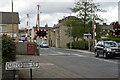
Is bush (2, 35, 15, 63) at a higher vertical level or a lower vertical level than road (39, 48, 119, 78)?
higher

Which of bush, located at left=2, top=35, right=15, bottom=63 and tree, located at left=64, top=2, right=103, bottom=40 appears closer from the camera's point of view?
bush, located at left=2, top=35, right=15, bottom=63

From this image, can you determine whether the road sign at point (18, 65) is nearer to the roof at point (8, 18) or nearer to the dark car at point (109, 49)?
the dark car at point (109, 49)

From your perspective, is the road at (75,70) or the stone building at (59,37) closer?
the road at (75,70)

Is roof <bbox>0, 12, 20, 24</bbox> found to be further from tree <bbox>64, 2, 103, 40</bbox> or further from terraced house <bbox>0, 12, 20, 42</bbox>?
tree <bbox>64, 2, 103, 40</bbox>

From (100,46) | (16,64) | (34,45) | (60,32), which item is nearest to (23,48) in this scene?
(34,45)

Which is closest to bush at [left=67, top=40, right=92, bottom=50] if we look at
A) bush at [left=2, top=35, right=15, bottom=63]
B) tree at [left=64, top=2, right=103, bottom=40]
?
tree at [left=64, top=2, right=103, bottom=40]

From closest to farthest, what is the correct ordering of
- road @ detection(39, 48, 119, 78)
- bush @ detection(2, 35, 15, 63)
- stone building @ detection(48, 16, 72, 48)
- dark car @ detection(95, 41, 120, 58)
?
bush @ detection(2, 35, 15, 63), road @ detection(39, 48, 119, 78), dark car @ detection(95, 41, 120, 58), stone building @ detection(48, 16, 72, 48)

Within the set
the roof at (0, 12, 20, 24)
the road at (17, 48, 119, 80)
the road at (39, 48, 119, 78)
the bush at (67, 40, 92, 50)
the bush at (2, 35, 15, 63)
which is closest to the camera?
the bush at (2, 35, 15, 63)

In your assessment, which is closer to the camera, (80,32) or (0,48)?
(0,48)

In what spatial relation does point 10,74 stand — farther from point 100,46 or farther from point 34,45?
point 34,45

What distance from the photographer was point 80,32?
5631cm

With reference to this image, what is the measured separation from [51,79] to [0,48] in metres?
2.45

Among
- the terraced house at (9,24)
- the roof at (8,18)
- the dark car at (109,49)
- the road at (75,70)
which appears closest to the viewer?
the road at (75,70)

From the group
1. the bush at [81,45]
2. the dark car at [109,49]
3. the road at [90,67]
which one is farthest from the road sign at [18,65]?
the bush at [81,45]
